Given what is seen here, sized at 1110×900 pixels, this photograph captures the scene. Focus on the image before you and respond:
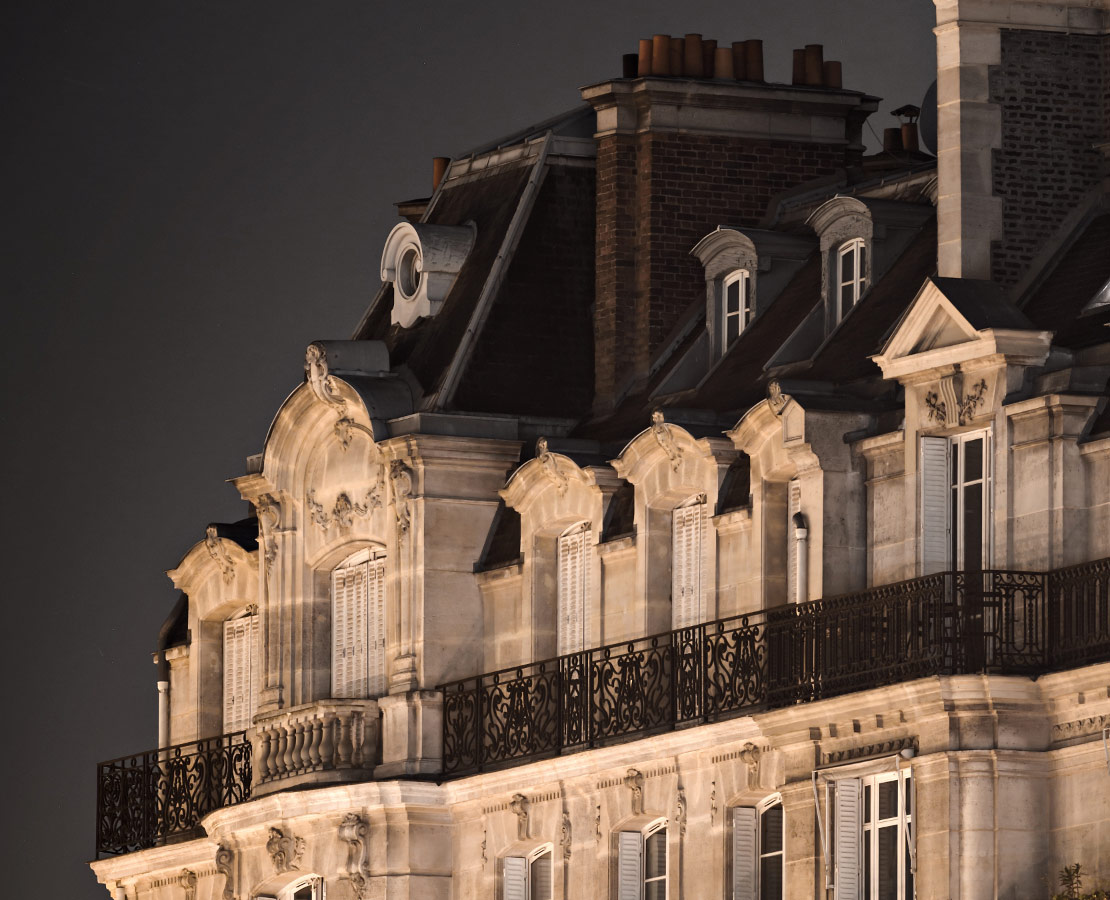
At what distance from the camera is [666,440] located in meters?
44.8

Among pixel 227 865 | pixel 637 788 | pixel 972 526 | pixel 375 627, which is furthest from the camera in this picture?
pixel 227 865

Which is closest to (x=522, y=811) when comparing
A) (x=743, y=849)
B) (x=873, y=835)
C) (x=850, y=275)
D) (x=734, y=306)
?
(x=743, y=849)

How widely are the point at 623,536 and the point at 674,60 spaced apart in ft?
18.6

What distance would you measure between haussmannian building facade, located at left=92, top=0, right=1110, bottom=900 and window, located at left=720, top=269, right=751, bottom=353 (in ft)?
0.17

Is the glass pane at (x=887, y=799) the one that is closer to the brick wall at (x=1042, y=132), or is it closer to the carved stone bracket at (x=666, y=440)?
the brick wall at (x=1042, y=132)

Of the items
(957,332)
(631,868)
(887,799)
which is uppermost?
(957,332)

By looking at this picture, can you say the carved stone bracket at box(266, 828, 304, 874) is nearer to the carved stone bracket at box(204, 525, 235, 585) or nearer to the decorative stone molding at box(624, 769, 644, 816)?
the carved stone bracket at box(204, 525, 235, 585)

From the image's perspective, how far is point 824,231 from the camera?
45.7 meters

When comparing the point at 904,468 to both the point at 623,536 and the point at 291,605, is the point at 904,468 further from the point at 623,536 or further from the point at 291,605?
the point at 291,605

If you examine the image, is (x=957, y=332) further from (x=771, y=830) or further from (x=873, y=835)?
(x=771, y=830)

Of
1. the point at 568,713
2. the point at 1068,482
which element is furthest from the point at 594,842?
the point at 1068,482

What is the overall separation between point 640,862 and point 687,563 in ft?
9.01

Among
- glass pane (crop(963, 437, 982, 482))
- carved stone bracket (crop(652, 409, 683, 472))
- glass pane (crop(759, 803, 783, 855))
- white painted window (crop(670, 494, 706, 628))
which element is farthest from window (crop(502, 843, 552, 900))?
glass pane (crop(963, 437, 982, 482))

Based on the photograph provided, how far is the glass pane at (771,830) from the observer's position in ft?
141
